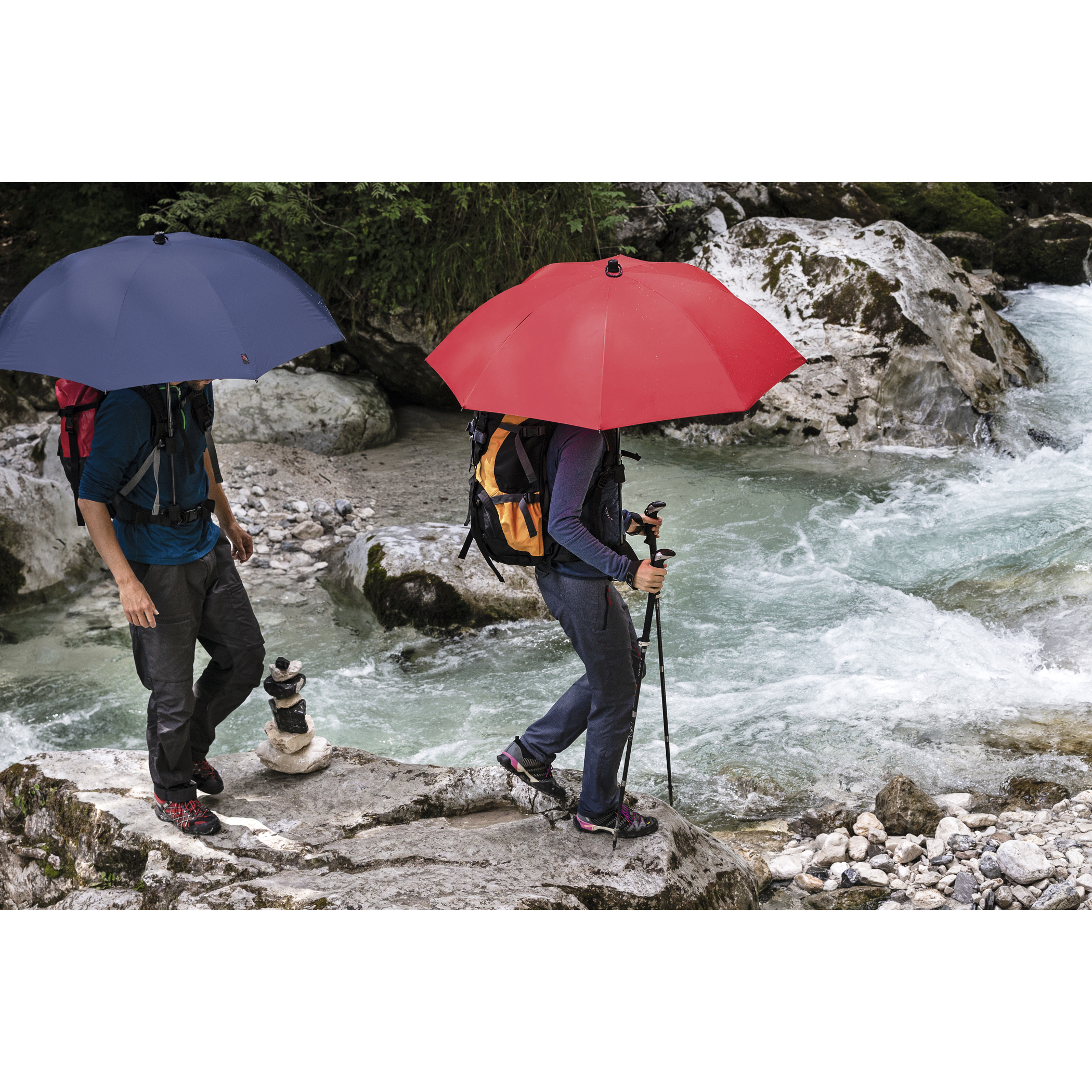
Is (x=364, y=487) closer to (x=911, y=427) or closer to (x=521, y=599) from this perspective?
(x=521, y=599)

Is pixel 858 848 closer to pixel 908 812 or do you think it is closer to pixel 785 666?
pixel 908 812

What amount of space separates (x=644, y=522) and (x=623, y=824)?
1.17 meters

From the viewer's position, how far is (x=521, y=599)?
7.54 m

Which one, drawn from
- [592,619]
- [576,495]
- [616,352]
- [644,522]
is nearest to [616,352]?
[616,352]

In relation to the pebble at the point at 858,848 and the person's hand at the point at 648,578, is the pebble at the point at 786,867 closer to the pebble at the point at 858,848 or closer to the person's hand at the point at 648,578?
the pebble at the point at 858,848

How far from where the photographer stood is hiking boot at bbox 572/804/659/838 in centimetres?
378

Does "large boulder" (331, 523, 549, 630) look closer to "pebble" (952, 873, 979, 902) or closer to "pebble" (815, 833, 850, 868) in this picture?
"pebble" (815, 833, 850, 868)

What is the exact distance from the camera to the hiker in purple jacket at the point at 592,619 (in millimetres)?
3223

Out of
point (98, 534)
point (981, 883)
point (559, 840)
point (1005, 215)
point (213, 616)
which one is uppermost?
point (1005, 215)

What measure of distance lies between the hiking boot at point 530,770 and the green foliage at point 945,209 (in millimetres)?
14889

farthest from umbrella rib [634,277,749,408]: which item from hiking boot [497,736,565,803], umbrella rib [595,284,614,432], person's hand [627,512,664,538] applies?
hiking boot [497,736,565,803]

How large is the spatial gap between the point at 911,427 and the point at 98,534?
33.1 feet

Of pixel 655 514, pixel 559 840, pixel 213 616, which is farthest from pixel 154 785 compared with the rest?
pixel 655 514

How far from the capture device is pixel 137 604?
3.40 m
